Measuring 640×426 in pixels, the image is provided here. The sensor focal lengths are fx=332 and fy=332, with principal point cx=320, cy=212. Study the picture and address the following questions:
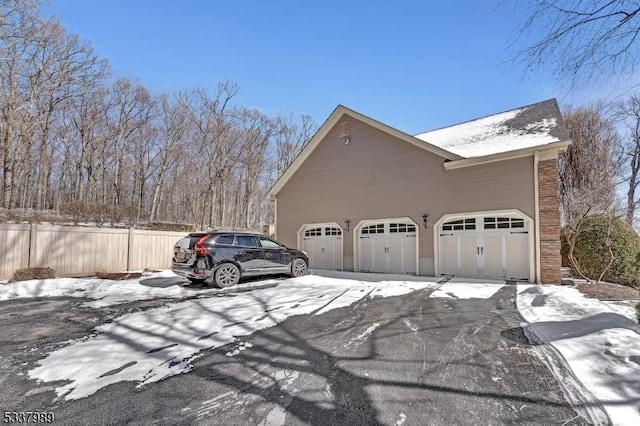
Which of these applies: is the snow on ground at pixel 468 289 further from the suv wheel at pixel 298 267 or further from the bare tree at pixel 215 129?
the bare tree at pixel 215 129

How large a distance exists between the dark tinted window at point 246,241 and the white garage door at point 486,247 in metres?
6.61

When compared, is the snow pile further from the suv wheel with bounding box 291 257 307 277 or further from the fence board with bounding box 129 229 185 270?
the fence board with bounding box 129 229 185 270

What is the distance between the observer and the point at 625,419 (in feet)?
8.36

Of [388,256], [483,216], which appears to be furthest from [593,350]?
[388,256]

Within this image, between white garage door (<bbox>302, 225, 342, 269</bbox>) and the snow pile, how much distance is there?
19.7 feet

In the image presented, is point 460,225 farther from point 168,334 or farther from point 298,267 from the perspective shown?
point 168,334

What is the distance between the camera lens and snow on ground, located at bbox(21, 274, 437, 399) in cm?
338

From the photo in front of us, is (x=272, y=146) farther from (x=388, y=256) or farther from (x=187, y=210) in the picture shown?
(x=388, y=256)

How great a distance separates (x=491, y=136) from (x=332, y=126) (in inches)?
261

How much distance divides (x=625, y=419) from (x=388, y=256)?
10.7 m

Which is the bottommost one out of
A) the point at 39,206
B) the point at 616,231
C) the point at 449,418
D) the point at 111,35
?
the point at 449,418

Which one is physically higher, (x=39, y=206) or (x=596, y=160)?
(x=596, y=160)

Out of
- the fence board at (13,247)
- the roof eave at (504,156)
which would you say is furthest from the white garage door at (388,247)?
the fence board at (13,247)

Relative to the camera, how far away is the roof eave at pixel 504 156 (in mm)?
9591
